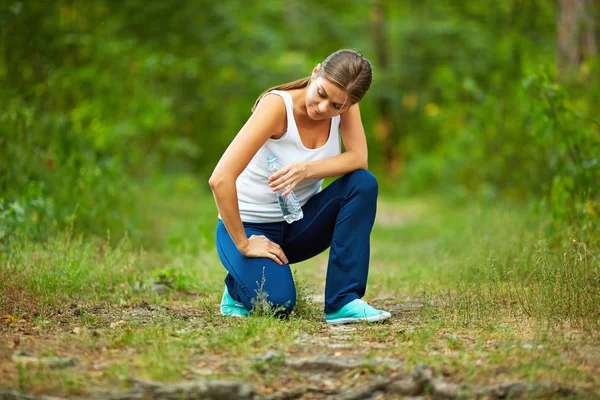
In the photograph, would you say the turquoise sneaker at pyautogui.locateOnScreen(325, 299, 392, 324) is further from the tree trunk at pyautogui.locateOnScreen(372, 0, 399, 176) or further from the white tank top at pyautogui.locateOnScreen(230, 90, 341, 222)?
the tree trunk at pyautogui.locateOnScreen(372, 0, 399, 176)

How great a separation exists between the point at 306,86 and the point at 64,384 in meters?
2.03

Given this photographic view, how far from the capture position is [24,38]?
295 inches

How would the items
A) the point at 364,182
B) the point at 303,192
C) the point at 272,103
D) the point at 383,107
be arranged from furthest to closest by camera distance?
1. the point at 383,107
2. the point at 303,192
3. the point at 364,182
4. the point at 272,103

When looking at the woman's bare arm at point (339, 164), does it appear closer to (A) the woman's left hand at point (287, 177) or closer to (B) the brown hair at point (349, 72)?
(A) the woman's left hand at point (287, 177)

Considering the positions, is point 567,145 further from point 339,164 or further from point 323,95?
point 323,95

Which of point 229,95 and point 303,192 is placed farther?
point 229,95

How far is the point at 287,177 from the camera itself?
374 centimetres

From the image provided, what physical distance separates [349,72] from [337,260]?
97cm

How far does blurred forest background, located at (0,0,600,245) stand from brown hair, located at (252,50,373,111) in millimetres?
1868

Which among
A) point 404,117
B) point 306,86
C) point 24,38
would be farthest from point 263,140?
point 404,117

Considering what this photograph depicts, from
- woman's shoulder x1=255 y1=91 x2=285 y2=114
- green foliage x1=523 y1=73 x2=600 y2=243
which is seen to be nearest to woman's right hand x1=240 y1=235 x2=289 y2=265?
woman's shoulder x1=255 y1=91 x2=285 y2=114

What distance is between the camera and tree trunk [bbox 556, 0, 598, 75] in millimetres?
9562

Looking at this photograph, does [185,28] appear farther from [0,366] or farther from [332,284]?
[0,366]

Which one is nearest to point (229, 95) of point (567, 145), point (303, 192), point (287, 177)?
point (567, 145)
